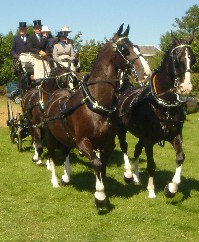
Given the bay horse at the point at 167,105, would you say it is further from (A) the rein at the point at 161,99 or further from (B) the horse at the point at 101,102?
(B) the horse at the point at 101,102

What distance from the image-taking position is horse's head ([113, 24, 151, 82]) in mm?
7188

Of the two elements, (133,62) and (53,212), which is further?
(53,212)

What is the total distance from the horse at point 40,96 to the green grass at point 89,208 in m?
0.76

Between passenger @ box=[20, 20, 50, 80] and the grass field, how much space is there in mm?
2380

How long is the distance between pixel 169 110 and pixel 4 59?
3122 centimetres

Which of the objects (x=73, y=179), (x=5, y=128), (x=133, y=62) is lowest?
(x=5, y=128)

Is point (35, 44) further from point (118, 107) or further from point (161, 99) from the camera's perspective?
point (161, 99)

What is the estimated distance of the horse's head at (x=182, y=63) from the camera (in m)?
7.13

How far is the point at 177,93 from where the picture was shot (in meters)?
7.63

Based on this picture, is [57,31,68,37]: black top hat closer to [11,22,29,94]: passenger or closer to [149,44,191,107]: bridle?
[11,22,29,94]: passenger

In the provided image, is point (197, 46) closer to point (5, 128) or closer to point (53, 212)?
point (5, 128)

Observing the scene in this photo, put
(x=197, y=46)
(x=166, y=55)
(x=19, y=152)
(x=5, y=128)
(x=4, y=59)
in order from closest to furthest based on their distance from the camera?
(x=166, y=55) → (x=19, y=152) → (x=5, y=128) → (x=197, y=46) → (x=4, y=59)

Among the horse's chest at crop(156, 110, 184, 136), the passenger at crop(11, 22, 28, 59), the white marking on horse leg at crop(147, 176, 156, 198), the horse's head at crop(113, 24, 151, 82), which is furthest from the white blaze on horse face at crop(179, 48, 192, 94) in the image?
the passenger at crop(11, 22, 28, 59)

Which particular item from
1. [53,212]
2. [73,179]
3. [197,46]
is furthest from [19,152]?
[197,46]
